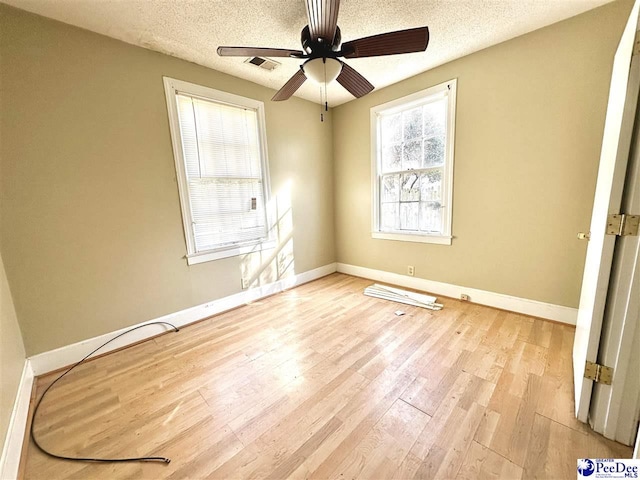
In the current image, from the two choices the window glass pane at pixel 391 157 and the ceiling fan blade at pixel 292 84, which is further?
the window glass pane at pixel 391 157

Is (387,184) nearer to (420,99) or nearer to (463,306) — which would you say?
(420,99)

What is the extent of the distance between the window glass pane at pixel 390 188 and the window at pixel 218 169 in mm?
1664

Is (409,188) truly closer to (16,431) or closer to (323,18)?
(323,18)

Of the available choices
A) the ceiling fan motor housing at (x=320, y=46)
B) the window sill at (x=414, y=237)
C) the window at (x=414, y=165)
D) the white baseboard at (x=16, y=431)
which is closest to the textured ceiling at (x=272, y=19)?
the ceiling fan motor housing at (x=320, y=46)

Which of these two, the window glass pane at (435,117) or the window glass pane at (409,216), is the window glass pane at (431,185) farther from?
the window glass pane at (435,117)

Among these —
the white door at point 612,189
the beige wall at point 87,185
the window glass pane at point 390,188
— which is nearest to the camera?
the white door at point 612,189

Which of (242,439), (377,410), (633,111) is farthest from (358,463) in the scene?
(633,111)

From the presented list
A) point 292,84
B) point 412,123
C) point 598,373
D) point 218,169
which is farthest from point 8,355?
point 412,123

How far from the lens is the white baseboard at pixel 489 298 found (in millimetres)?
2320

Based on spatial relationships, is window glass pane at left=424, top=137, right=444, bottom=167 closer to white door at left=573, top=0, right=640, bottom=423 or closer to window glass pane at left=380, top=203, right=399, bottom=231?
window glass pane at left=380, top=203, right=399, bottom=231

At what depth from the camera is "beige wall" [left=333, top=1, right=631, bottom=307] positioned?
2.02 meters

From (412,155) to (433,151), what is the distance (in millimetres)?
272

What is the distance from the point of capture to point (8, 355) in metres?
1.47

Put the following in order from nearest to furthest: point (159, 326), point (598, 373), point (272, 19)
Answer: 1. point (598, 373)
2. point (272, 19)
3. point (159, 326)
